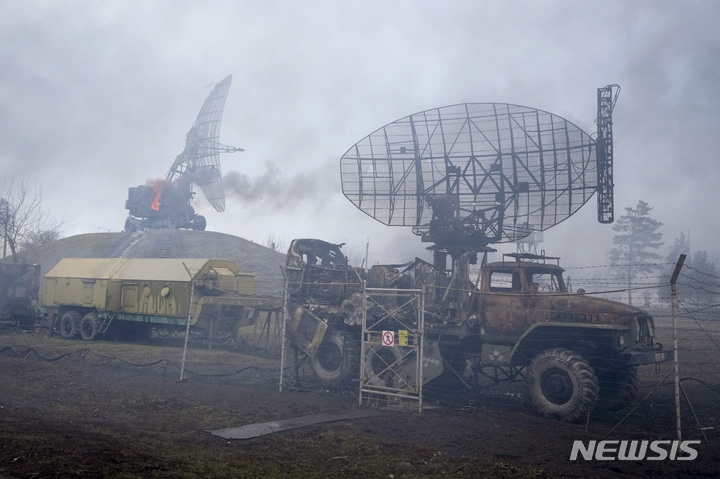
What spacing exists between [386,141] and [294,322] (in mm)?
7520

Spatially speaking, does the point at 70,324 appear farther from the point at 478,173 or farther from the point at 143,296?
the point at 478,173

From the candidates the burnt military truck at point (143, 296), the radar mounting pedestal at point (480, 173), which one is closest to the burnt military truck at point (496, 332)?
the radar mounting pedestal at point (480, 173)

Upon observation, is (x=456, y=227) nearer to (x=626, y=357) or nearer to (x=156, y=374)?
(x=626, y=357)

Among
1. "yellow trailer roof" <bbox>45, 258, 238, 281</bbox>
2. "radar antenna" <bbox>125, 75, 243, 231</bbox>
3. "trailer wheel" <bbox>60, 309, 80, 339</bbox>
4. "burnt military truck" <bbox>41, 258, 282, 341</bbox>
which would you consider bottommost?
"trailer wheel" <bbox>60, 309, 80, 339</bbox>

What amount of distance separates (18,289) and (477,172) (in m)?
25.9

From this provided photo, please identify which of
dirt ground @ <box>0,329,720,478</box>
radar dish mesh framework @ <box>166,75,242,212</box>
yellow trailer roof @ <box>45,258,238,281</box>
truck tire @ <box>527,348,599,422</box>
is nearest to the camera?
dirt ground @ <box>0,329,720,478</box>

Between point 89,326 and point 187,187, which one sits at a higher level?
point 187,187

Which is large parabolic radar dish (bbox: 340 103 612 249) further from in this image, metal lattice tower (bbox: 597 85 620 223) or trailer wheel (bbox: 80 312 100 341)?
trailer wheel (bbox: 80 312 100 341)

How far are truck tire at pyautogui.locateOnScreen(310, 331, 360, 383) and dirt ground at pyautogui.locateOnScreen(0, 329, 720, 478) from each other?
3.54 ft

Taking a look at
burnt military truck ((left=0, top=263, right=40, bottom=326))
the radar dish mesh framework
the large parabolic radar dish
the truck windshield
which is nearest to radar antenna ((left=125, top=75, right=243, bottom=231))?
the radar dish mesh framework

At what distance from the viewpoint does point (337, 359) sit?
611 inches

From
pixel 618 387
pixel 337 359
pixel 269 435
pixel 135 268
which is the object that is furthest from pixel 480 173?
pixel 135 268

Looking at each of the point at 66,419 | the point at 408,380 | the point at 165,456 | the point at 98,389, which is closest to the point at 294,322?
the point at 408,380

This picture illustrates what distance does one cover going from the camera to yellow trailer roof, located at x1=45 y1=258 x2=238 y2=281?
2350cm
